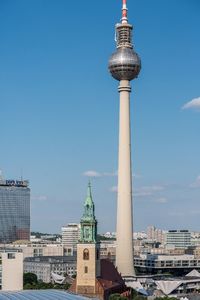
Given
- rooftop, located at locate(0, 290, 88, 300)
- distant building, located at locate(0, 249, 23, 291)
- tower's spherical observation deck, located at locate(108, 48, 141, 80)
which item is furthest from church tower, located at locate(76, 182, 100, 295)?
tower's spherical observation deck, located at locate(108, 48, 141, 80)

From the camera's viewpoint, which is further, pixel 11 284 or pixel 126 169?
pixel 126 169

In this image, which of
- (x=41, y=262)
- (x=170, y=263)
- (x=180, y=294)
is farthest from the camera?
(x=170, y=263)

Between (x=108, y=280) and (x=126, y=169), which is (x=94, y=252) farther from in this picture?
(x=126, y=169)

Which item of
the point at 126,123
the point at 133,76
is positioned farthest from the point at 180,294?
the point at 133,76

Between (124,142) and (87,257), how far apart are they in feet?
158

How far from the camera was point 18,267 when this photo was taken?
331ft

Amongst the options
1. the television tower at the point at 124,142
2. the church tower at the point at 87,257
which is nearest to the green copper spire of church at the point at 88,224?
the church tower at the point at 87,257

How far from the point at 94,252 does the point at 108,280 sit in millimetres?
6075

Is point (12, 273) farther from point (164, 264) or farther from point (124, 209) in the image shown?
point (164, 264)

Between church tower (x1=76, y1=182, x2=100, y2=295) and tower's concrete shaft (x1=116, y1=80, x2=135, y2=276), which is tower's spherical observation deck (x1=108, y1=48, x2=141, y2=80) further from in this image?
church tower (x1=76, y1=182, x2=100, y2=295)

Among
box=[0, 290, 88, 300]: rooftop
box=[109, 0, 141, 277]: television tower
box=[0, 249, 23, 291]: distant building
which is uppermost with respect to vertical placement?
box=[109, 0, 141, 277]: television tower

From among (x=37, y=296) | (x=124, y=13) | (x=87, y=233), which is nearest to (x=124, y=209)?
(x=124, y=13)

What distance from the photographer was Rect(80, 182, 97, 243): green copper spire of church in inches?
3442

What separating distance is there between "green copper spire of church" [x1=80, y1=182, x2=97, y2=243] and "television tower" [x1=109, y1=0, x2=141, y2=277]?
41.9 m
